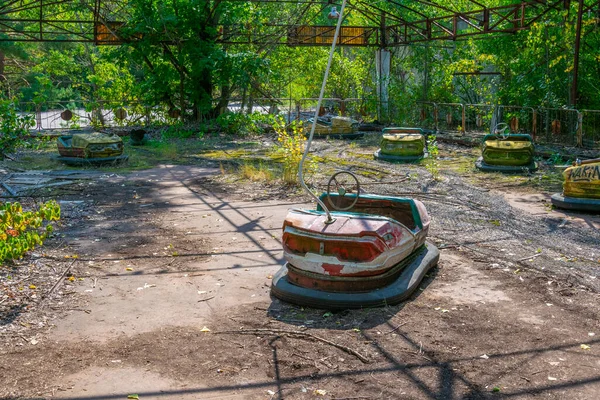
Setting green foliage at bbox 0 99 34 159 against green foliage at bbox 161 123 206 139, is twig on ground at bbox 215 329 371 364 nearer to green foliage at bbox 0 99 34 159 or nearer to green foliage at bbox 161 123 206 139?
green foliage at bbox 0 99 34 159

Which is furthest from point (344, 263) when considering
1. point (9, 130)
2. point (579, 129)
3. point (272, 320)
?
point (9, 130)

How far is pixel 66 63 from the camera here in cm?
2530

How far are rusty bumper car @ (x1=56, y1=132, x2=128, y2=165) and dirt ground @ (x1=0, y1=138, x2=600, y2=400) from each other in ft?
16.1

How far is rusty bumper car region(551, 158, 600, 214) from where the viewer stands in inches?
298

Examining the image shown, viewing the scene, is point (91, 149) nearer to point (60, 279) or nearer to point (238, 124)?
point (238, 124)

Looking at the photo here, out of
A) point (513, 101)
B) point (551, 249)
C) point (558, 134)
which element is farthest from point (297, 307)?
point (513, 101)

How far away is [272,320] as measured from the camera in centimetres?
450

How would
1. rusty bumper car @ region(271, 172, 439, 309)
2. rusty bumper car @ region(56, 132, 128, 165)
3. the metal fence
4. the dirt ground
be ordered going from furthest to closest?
the metal fence → rusty bumper car @ region(56, 132, 128, 165) → rusty bumper car @ region(271, 172, 439, 309) → the dirt ground

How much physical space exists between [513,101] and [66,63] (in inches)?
639

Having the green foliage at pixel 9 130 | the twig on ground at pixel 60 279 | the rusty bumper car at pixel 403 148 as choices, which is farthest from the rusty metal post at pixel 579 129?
the green foliage at pixel 9 130

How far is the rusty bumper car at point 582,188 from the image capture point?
7.57 m

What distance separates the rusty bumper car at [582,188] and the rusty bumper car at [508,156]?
310cm

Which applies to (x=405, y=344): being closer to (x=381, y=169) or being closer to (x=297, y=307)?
(x=297, y=307)

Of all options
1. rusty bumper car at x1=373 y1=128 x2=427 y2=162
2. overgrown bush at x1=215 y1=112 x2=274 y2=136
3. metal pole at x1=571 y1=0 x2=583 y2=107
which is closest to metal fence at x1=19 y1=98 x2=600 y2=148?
metal pole at x1=571 y1=0 x2=583 y2=107
